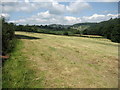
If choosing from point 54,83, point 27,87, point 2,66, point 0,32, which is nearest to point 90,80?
point 54,83

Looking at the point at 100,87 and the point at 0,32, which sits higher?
the point at 0,32

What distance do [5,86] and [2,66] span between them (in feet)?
13.3

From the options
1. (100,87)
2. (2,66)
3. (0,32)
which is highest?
(0,32)

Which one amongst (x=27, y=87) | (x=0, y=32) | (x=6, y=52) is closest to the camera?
(x=27, y=87)

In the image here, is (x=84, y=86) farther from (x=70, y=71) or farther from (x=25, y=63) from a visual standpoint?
(x=25, y=63)

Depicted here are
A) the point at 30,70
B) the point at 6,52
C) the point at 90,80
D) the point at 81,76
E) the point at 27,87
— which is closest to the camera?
the point at 27,87

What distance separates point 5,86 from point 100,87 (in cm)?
611

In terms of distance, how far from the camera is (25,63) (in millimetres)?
13836

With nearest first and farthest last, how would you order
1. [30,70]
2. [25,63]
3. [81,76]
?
[81,76]
[30,70]
[25,63]

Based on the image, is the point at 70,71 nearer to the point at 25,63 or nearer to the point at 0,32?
the point at 25,63

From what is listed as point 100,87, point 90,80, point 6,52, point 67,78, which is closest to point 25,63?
point 6,52

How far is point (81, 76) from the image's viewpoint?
11.1m

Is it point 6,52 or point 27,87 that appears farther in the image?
point 6,52

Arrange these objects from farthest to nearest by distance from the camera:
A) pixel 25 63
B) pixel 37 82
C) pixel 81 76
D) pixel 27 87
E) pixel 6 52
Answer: pixel 6 52, pixel 25 63, pixel 81 76, pixel 37 82, pixel 27 87
